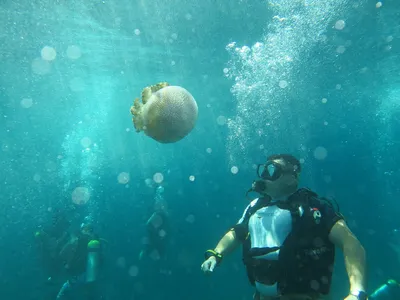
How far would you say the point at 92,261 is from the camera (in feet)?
26.7

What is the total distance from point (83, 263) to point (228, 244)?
24.0 feet

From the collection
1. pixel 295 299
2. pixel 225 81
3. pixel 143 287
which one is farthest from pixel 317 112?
pixel 295 299

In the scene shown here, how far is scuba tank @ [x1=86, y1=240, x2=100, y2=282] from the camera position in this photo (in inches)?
320

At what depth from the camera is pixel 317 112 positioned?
1048 inches

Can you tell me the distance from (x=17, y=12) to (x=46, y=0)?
167 cm

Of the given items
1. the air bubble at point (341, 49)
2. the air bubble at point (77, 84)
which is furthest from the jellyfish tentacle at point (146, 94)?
the air bubble at point (77, 84)

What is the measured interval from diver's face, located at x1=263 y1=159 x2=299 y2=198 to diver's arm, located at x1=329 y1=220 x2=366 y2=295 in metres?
0.71

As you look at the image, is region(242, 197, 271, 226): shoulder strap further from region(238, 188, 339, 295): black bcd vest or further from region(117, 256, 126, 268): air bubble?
region(117, 256, 126, 268): air bubble

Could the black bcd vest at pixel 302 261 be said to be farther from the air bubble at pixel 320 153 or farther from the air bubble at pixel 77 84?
the air bubble at pixel 77 84

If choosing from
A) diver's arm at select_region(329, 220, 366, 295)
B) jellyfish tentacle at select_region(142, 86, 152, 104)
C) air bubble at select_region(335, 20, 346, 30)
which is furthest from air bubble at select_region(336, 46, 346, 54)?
jellyfish tentacle at select_region(142, 86, 152, 104)

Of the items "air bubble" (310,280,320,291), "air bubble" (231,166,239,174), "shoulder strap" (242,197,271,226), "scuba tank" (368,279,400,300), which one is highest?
"air bubble" (231,166,239,174)

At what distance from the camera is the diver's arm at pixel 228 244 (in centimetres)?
345

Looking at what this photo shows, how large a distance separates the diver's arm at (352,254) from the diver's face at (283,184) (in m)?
0.71

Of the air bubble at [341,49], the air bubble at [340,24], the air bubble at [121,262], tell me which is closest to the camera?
the air bubble at [340,24]
